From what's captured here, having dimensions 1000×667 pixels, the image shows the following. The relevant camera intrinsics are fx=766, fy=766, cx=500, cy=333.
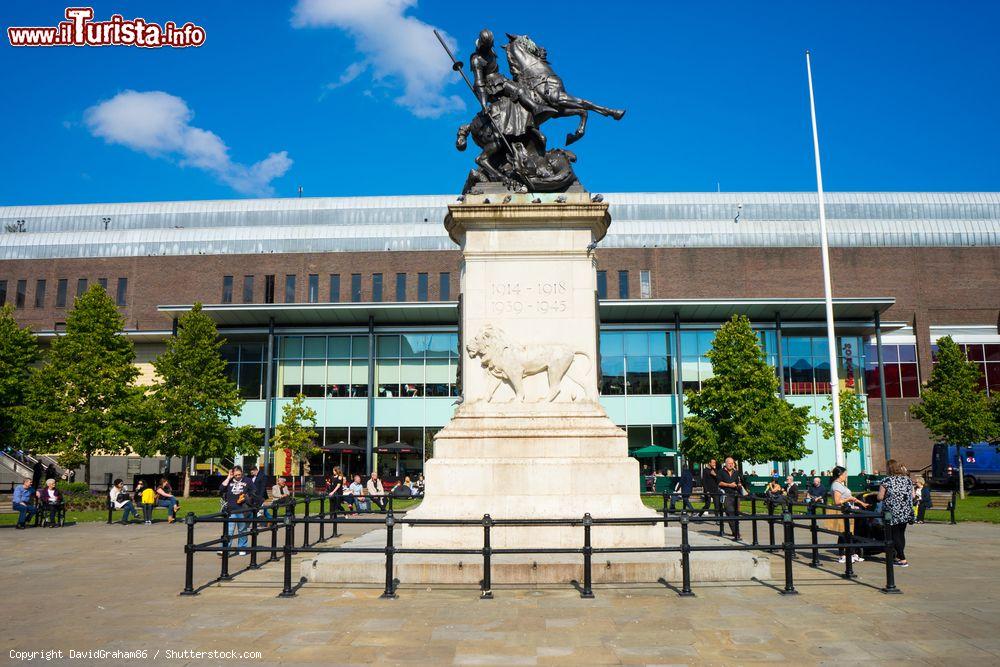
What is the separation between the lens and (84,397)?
4344 cm

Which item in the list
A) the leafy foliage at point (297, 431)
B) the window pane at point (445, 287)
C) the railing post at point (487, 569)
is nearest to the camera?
the railing post at point (487, 569)

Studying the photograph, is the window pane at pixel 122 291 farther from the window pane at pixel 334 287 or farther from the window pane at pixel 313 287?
the window pane at pixel 334 287

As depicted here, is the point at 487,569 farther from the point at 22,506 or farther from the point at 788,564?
the point at 22,506

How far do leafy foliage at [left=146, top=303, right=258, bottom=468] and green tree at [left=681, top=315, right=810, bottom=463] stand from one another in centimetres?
2700

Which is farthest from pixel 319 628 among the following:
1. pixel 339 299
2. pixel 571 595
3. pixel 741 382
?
pixel 339 299

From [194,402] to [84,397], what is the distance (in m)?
5.82

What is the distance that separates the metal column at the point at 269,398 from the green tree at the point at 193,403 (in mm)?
2402

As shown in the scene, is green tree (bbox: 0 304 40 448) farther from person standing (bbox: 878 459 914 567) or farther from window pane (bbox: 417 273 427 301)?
person standing (bbox: 878 459 914 567)

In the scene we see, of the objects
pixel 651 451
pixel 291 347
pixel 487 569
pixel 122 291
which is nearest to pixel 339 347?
pixel 291 347

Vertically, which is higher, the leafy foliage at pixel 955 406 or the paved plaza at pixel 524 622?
the leafy foliage at pixel 955 406

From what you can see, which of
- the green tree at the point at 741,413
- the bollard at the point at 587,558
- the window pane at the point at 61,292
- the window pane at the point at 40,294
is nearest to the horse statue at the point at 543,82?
the bollard at the point at 587,558

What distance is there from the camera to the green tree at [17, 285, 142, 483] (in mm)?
41406

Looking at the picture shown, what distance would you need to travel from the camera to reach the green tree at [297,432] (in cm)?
4841

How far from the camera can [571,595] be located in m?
9.45
